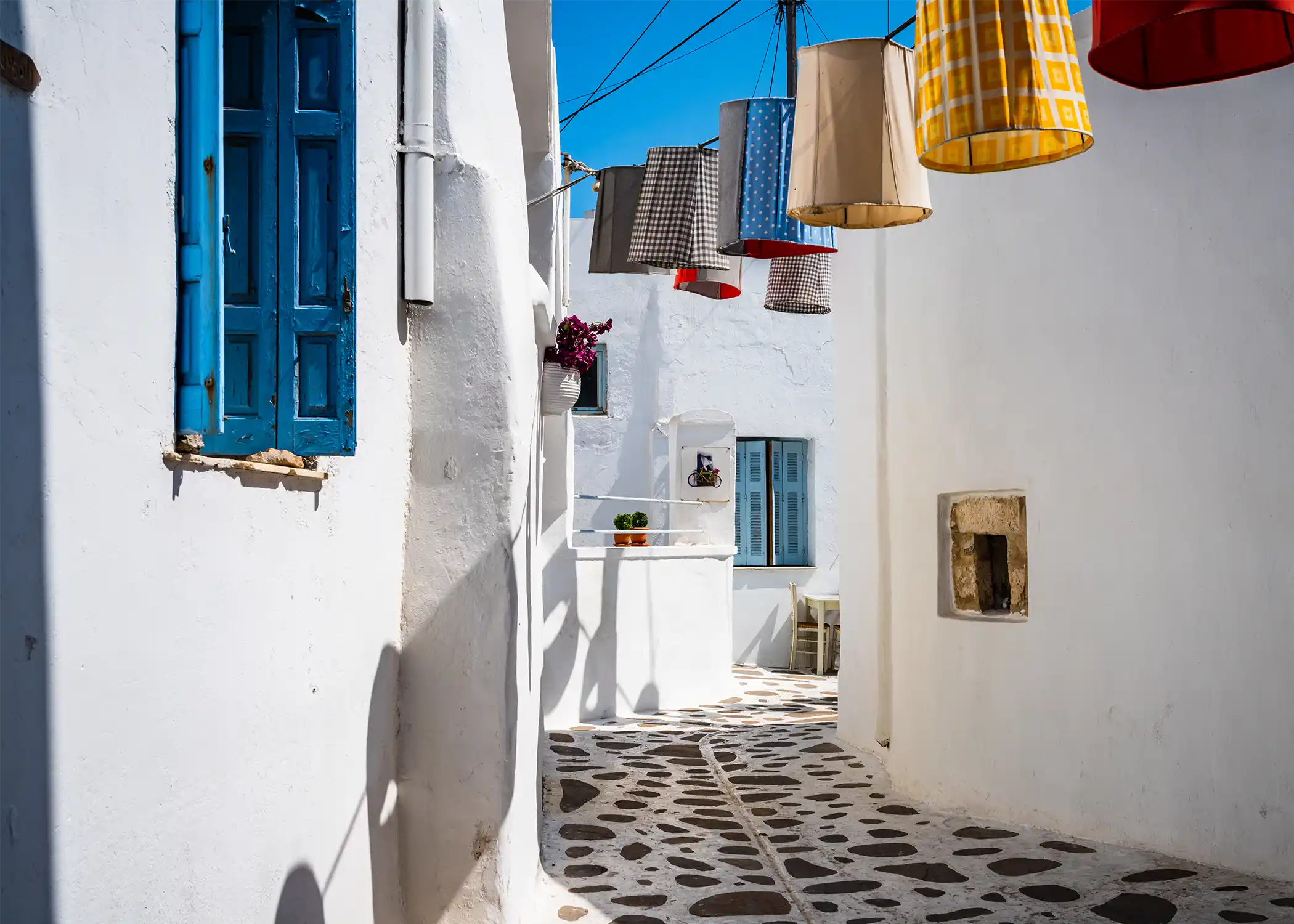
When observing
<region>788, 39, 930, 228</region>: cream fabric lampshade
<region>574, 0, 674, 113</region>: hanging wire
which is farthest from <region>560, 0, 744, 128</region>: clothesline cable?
<region>788, 39, 930, 228</region>: cream fabric lampshade

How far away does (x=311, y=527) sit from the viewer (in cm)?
315

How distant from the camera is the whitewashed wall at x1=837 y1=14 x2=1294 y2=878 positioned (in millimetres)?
5250

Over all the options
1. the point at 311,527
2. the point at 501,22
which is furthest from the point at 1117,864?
the point at 501,22

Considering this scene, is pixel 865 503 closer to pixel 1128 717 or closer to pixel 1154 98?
pixel 1128 717

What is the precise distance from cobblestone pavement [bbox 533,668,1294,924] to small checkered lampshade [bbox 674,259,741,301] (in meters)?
3.39

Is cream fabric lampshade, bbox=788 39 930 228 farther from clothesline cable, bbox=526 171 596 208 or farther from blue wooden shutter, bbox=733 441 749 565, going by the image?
blue wooden shutter, bbox=733 441 749 565

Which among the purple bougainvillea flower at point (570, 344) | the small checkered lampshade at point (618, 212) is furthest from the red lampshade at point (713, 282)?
the purple bougainvillea flower at point (570, 344)

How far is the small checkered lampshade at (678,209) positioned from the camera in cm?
667

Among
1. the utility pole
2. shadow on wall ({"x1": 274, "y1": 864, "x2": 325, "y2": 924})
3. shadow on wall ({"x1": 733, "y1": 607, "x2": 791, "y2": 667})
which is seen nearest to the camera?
shadow on wall ({"x1": 274, "y1": 864, "x2": 325, "y2": 924})

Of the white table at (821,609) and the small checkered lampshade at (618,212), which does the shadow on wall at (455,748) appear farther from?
the white table at (821,609)

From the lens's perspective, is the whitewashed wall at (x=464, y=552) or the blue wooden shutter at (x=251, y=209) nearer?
the blue wooden shutter at (x=251, y=209)

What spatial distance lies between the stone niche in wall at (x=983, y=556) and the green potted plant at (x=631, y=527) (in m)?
5.29

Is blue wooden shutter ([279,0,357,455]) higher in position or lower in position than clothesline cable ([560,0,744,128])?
lower

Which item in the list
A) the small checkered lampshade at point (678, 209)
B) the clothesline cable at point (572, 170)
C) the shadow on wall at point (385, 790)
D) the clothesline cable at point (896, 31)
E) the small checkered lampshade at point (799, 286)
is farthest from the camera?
the small checkered lampshade at point (799, 286)
